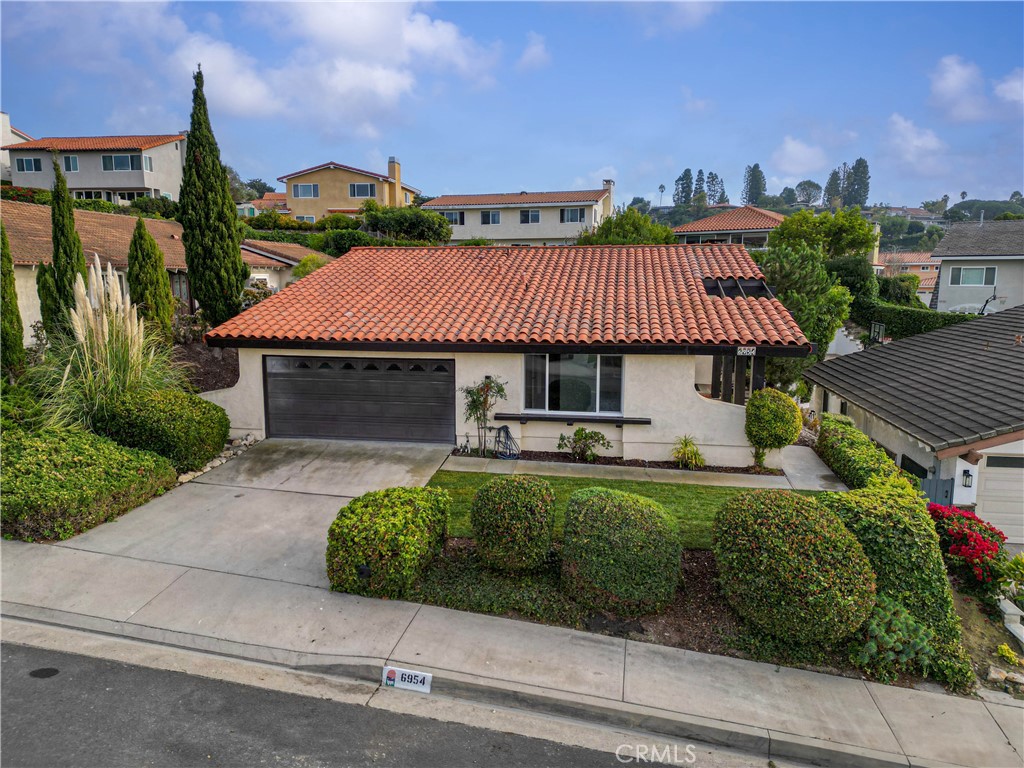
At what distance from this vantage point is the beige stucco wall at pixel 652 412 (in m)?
12.1

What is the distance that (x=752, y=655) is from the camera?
627cm

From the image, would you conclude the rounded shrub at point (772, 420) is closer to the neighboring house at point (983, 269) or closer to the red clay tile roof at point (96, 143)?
the neighboring house at point (983, 269)

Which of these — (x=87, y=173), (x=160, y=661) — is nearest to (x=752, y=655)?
(x=160, y=661)

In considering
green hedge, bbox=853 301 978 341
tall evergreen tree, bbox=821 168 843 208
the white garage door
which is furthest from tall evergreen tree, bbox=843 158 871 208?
the white garage door

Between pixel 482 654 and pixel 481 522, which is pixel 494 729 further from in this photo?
pixel 481 522

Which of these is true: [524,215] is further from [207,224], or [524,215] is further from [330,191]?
[207,224]

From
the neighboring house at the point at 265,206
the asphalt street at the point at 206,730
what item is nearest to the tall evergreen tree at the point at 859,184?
the neighboring house at the point at 265,206

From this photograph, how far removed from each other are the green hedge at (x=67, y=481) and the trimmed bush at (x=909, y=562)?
9.67m

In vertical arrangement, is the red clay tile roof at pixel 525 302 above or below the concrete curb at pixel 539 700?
above

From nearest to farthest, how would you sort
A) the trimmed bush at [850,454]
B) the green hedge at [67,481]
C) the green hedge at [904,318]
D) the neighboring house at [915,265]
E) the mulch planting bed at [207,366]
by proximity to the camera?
the green hedge at [67,481] → the trimmed bush at [850,454] → the mulch planting bed at [207,366] → the green hedge at [904,318] → the neighboring house at [915,265]

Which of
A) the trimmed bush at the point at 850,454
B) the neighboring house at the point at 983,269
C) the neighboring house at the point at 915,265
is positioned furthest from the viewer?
the neighboring house at the point at 915,265

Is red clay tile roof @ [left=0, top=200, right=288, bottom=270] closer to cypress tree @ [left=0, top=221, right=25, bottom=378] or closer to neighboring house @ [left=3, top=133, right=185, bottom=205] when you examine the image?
cypress tree @ [left=0, top=221, right=25, bottom=378]

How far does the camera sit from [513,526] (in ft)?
23.1
